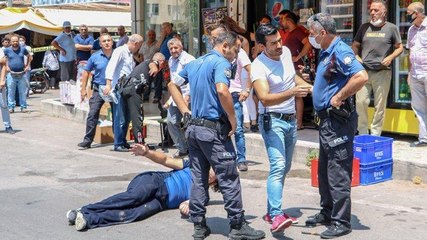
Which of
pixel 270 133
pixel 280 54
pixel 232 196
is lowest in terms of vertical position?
pixel 232 196

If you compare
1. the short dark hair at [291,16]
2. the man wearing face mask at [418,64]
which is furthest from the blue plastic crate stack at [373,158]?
the short dark hair at [291,16]

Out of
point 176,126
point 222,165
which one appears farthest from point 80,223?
point 176,126

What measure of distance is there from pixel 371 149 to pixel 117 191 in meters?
2.97

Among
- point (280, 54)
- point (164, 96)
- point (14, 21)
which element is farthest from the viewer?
point (14, 21)

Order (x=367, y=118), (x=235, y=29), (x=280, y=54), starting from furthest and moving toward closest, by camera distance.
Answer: (x=235, y=29) < (x=367, y=118) < (x=280, y=54)

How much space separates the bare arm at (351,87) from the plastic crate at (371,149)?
2.12 meters

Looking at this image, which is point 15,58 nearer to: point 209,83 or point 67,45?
point 67,45

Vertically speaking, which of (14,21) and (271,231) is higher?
(14,21)

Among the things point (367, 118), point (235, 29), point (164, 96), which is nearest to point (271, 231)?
point (367, 118)

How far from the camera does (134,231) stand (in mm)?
6578

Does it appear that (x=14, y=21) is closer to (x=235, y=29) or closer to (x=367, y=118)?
(x=235, y=29)

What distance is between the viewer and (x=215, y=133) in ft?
19.6

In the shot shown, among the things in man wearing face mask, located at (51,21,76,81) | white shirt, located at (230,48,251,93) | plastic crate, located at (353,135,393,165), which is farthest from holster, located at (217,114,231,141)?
man wearing face mask, located at (51,21,76,81)

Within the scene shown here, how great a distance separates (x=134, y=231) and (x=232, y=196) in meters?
1.16
